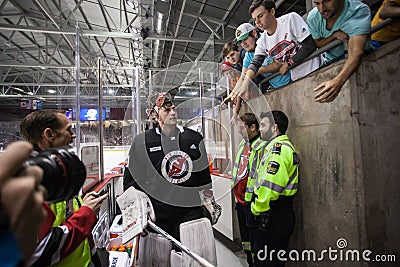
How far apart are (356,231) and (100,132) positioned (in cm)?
275

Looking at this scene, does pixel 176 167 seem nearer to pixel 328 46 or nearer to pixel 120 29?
pixel 328 46

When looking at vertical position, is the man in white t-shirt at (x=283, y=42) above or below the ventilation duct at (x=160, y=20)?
below

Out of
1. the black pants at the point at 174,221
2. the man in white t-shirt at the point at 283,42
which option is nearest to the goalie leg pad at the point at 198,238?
the black pants at the point at 174,221

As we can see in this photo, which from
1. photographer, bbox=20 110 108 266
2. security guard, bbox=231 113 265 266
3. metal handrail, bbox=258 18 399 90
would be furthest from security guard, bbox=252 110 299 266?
photographer, bbox=20 110 108 266

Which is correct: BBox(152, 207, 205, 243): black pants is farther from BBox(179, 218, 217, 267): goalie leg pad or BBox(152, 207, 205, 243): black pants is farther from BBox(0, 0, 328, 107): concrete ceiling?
BBox(0, 0, 328, 107): concrete ceiling

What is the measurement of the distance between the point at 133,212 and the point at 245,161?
3.44ft

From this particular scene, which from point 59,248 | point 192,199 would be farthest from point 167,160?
point 59,248

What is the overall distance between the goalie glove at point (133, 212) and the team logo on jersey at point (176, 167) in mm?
214

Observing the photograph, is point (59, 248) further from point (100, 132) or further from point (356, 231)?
point (100, 132)

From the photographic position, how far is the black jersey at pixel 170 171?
1.80m

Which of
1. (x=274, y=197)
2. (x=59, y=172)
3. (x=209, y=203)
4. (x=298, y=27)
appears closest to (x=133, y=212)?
(x=209, y=203)

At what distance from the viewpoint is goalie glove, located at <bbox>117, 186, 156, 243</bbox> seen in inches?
61.6

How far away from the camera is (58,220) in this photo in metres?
1.04

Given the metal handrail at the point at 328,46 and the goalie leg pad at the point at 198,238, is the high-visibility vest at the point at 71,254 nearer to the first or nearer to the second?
the goalie leg pad at the point at 198,238
